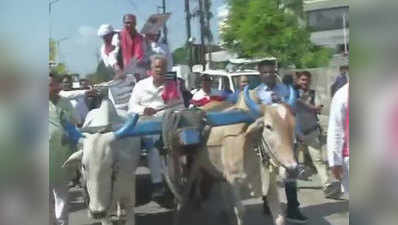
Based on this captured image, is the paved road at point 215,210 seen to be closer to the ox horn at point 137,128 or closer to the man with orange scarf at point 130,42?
the ox horn at point 137,128

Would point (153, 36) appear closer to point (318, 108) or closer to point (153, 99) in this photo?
point (153, 99)

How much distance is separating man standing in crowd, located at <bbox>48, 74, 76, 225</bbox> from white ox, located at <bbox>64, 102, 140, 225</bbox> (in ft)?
0.13

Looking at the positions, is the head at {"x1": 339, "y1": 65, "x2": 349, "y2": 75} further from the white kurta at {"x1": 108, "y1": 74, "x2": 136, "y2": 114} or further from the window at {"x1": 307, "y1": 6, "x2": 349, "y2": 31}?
the white kurta at {"x1": 108, "y1": 74, "x2": 136, "y2": 114}

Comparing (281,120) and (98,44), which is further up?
(98,44)

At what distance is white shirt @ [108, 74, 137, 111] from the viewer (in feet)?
7.44

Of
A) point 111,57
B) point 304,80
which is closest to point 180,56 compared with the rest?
point 111,57

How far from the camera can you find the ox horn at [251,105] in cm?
220

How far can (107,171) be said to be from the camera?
2.33 meters

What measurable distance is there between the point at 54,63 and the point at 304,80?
1.00m

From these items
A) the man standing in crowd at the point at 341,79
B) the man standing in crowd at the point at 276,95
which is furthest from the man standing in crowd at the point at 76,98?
the man standing in crowd at the point at 341,79
